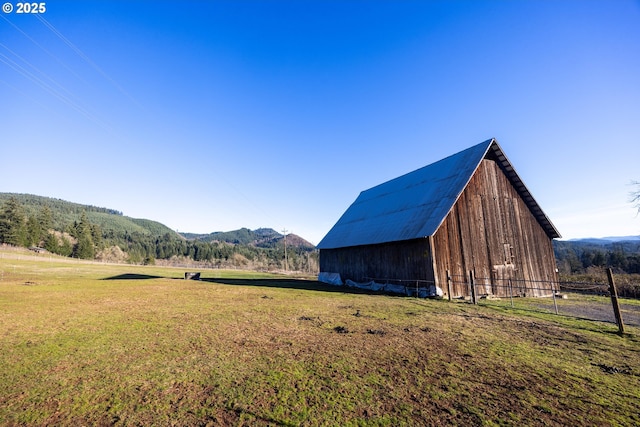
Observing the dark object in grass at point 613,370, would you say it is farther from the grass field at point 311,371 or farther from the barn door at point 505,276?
the barn door at point 505,276

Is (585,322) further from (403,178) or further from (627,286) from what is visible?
(403,178)

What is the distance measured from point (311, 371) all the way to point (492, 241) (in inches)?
860

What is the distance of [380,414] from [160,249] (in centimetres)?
16381

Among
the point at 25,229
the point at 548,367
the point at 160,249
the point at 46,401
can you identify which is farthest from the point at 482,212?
the point at 160,249

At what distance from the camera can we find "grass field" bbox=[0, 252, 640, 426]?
4895 millimetres

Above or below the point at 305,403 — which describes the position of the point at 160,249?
above

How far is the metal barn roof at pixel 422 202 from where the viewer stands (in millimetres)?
22491

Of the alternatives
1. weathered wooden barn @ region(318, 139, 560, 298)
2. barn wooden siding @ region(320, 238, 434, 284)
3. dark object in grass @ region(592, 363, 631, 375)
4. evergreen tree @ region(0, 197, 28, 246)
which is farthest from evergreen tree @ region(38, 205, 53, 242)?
dark object in grass @ region(592, 363, 631, 375)

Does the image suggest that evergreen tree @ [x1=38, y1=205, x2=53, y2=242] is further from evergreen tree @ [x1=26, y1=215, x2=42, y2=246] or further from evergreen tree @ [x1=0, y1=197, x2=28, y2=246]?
evergreen tree @ [x1=0, y1=197, x2=28, y2=246]

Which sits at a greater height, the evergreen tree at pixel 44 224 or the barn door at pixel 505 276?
the evergreen tree at pixel 44 224

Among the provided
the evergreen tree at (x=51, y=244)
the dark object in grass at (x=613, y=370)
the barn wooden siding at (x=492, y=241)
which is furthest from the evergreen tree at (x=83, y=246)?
the dark object in grass at (x=613, y=370)

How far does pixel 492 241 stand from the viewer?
23.2 m

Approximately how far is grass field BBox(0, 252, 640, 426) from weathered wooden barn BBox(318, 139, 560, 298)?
9.10m

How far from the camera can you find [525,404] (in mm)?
5359
